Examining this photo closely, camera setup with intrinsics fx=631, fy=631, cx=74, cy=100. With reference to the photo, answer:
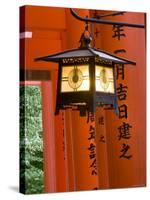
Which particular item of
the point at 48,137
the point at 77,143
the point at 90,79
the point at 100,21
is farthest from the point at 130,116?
the point at 90,79

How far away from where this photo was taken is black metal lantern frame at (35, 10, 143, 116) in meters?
4.51

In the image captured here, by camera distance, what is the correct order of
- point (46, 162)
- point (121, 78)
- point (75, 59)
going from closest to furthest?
point (75, 59) → point (46, 162) → point (121, 78)

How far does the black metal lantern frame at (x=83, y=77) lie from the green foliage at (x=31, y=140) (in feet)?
1.14

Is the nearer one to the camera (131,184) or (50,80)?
(50,80)

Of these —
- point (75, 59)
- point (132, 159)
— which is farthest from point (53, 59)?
point (132, 159)

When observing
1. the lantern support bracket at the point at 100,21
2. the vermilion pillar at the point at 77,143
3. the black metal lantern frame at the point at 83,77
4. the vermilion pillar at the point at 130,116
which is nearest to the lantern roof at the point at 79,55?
the black metal lantern frame at the point at 83,77

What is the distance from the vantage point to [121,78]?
539 cm

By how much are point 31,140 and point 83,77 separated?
2.53 feet

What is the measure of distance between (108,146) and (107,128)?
15 centimetres

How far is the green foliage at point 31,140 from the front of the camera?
4938mm

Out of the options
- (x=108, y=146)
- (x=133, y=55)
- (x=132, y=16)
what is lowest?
(x=108, y=146)

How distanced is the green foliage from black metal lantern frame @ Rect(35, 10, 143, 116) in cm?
35

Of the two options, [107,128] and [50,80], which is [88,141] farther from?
[50,80]

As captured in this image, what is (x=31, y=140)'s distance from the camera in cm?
496
